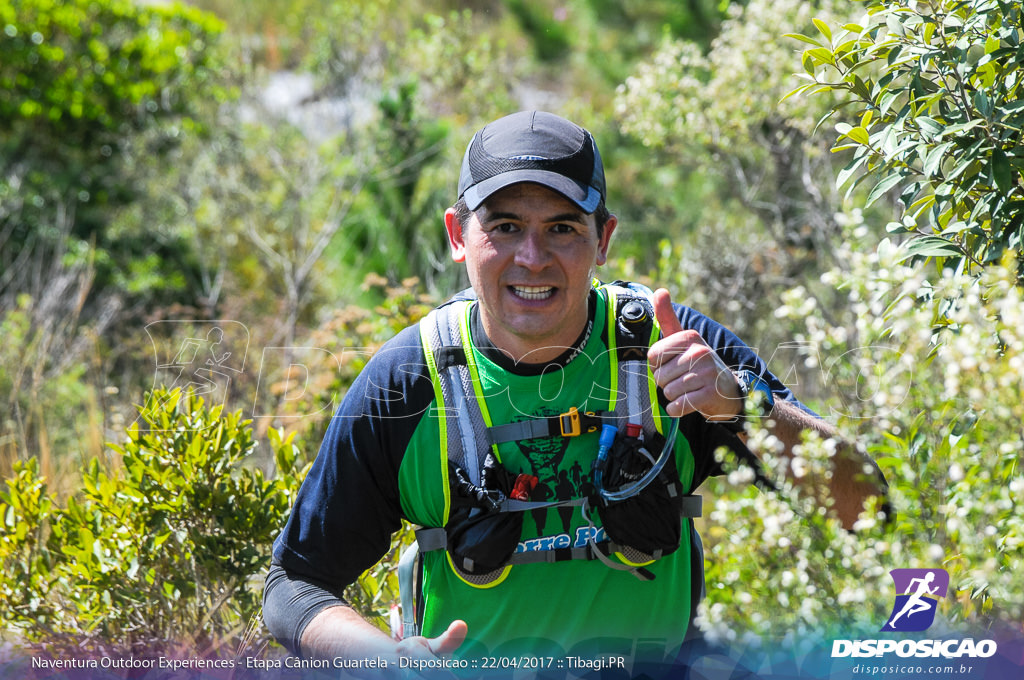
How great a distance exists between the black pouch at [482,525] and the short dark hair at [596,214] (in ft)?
2.06

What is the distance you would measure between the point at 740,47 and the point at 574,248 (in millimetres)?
3655

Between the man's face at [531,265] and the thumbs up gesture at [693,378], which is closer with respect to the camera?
the thumbs up gesture at [693,378]

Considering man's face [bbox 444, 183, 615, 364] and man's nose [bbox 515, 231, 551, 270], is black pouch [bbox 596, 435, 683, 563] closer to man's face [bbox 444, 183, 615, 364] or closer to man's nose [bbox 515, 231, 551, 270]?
man's face [bbox 444, 183, 615, 364]

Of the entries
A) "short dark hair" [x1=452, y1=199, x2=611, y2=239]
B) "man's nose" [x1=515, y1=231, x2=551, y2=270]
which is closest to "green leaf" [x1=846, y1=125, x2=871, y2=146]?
"short dark hair" [x1=452, y1=199, x2=611, y2=239]

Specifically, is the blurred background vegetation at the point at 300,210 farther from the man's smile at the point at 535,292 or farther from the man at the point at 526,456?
the man's smile at the point at 535,292

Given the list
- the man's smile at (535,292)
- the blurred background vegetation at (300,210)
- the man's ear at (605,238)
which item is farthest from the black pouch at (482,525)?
the man's ear at (605,238)

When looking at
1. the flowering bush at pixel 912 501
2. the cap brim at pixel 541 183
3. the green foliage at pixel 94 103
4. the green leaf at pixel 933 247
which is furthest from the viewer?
the green foliage at pixel 94 103

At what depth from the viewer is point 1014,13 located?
76.2 inches

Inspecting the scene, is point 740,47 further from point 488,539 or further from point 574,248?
point 488,539

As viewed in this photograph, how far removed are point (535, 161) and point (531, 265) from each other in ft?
0.86

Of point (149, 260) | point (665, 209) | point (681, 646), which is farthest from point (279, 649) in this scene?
point (665, 209)

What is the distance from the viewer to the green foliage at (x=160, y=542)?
2.92 meters

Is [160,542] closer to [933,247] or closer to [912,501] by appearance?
[912,501]

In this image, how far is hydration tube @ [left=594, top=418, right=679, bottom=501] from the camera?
7.06 feet
